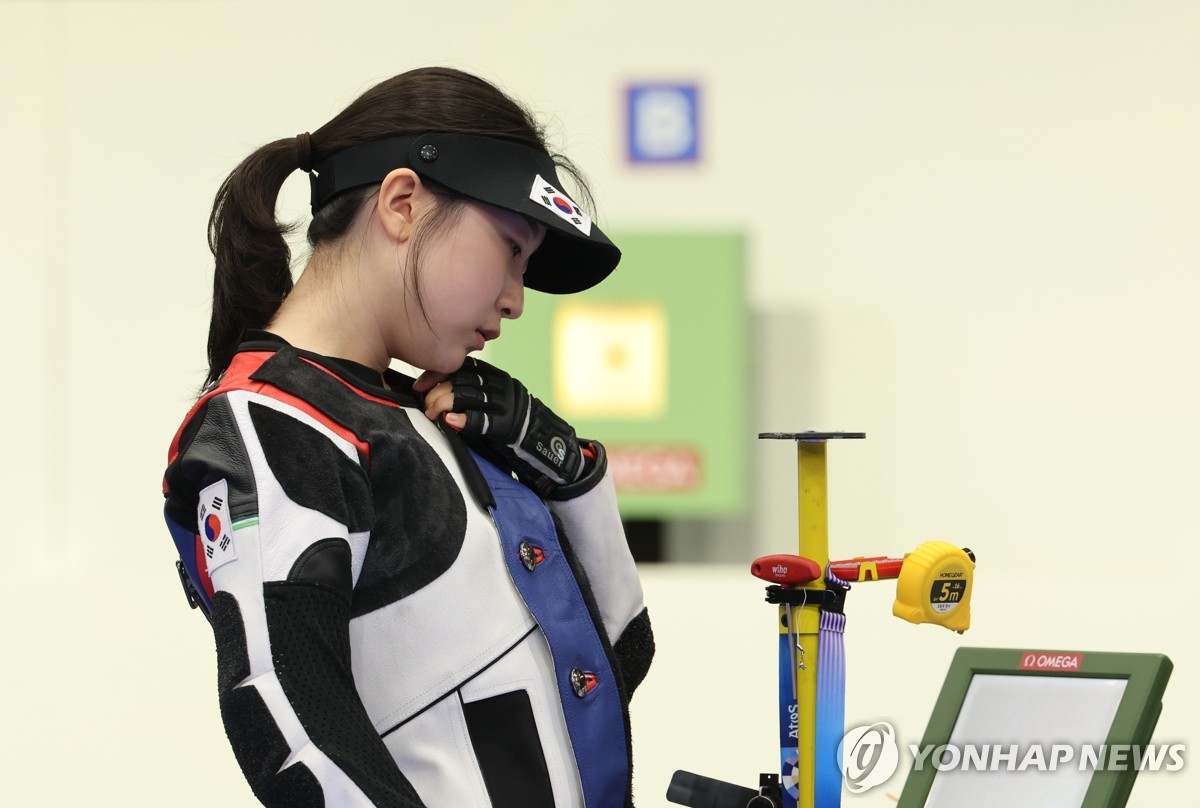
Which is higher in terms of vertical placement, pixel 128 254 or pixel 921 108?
pixel 921 108

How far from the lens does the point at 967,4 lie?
3074mm

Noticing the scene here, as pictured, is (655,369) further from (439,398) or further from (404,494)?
(404,494)

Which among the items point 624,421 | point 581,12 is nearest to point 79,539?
point 624,421

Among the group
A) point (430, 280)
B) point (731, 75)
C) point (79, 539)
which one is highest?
point (731, 75)

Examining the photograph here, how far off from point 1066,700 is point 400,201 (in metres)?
0.68

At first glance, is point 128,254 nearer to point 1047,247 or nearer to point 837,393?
point 837,393

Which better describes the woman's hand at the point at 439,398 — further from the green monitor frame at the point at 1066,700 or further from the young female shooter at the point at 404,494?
the green monitor frame at the point at 1066,700

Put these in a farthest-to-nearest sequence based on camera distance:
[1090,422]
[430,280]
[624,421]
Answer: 1. [1090,422]
2. [624,421]
3. [430,280]

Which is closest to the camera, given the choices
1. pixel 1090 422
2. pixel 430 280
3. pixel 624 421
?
pixel 430 280

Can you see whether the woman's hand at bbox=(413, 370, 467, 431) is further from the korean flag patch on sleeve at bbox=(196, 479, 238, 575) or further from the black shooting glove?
the korean flag patch on sleeve at bbox=(196, 479, 238, 575)

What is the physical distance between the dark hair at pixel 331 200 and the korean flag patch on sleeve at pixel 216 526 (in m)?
0.22

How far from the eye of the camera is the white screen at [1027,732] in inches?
39.9

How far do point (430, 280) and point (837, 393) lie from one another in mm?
2270

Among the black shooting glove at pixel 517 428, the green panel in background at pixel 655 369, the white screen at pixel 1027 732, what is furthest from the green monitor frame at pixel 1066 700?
the green panel in background at pixel 655 369
